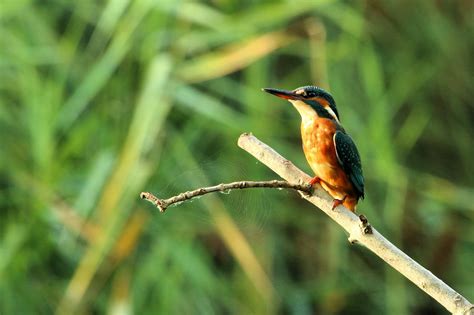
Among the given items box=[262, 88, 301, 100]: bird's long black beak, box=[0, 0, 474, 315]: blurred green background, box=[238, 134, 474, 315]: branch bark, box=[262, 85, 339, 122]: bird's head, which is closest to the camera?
box=[238, 134, 474, 315]: branch bark

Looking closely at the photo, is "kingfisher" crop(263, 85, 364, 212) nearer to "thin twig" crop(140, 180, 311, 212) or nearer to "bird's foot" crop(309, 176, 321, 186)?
"bird's foot" crop(309, 176, 321, 186)

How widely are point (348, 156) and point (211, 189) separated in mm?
285

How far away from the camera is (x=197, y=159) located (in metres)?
2.61

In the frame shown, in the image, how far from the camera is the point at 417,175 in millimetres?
2787

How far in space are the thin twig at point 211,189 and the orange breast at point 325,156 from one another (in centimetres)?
15

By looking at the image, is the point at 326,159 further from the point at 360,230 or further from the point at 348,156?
the point at 360,230

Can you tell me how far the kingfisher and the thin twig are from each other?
0.51 ft

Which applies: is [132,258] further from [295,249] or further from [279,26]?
[279,26]

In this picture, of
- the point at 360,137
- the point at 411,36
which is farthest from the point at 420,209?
the point at 411,36

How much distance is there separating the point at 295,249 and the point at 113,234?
57 centimetres

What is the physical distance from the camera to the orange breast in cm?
113

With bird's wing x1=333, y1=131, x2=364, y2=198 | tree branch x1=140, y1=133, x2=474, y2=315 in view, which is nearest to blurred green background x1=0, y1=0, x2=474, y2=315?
bird's wing x1=333, y1=131, x2=364, y2=198

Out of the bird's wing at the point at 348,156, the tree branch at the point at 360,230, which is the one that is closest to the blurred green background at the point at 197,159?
the bird's wing at the point at 348,156

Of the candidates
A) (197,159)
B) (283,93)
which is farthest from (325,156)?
(197,159)
